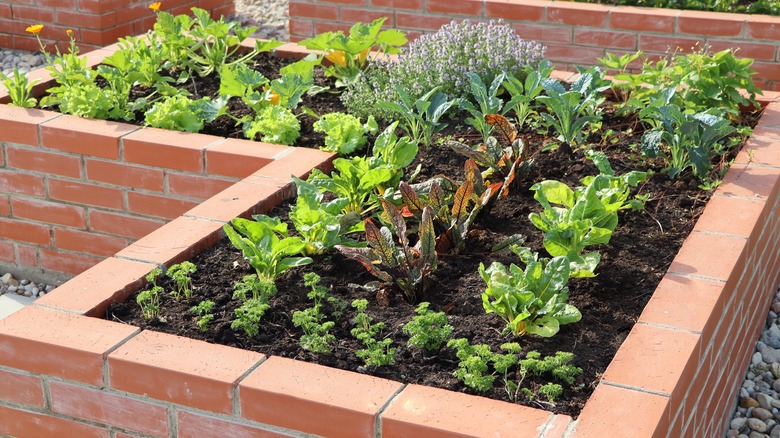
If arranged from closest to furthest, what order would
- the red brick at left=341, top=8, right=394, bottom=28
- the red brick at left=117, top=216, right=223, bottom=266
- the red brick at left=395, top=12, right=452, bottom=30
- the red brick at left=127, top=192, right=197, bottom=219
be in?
the red brick at left=117, top=216, right=223, bottom=266 < the red brick at left=127, top=192, right=197, bottom=219 < the red brick at left=395, top=12, right=452, bottom=30 < the red brick at left=341, top=8, right=394, bottom=28

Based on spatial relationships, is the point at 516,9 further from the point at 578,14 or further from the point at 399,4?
the point at 399,4

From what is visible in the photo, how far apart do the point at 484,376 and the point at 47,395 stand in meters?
1.12

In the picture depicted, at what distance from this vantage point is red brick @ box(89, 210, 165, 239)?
410 cm

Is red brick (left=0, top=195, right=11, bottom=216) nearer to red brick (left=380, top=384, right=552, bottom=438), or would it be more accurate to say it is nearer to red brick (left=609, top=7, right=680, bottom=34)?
red brick (left=380, top=384, right=552, bottom=438)

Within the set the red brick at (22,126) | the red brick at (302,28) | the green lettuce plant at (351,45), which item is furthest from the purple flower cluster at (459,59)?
the red brick at (302,28)

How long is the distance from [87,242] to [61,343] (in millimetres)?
1857

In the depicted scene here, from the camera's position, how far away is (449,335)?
8.61 feet

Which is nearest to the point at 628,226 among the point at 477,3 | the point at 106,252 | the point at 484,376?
the point at 484,376

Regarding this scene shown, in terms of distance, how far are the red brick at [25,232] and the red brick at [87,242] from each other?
2.1 inches

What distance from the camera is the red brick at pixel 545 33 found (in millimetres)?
6152

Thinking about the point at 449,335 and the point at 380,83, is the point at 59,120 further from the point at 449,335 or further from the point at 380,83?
the point at 449,335

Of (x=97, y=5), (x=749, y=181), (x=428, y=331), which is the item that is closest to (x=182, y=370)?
(x=428, y=331)

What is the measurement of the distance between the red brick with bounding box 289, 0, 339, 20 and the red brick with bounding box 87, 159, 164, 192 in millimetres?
3002

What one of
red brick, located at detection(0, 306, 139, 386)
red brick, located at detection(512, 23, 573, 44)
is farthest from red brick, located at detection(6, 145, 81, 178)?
red brick, located at detection(512, 23, 573, 44)
